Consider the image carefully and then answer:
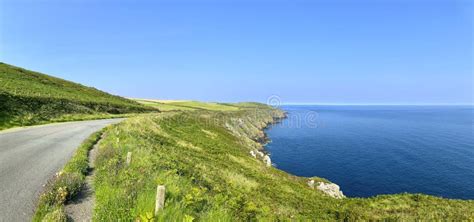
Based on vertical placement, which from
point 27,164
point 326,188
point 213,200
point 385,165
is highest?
point 27,164

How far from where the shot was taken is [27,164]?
1553cm

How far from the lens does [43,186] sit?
12.0 meters

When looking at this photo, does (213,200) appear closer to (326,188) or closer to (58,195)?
(58,195)

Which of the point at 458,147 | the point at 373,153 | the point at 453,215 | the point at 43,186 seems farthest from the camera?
the point at 458,147

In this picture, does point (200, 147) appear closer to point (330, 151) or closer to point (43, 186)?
point (43, 186)

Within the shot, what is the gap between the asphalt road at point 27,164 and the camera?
10.0 m

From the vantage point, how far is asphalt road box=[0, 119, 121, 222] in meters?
10.0

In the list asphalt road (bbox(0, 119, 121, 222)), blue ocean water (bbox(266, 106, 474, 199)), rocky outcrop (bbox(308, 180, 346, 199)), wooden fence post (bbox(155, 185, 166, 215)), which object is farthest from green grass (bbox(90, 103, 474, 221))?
blue ocean water (bbox(266, 106, 474, 199))

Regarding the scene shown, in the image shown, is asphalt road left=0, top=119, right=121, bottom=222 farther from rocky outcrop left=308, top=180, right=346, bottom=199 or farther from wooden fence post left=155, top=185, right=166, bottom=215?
rocky outcrop left=308, top=180, right=346, bottom=199

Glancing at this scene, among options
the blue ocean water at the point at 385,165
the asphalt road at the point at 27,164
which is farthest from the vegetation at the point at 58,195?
the blue ocean water at the point at 385,165

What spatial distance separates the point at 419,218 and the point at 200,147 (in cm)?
2488

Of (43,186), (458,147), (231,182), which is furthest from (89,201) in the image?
(458,147)

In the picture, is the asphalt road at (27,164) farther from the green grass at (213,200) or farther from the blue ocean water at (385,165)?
the blue ocean water at (385,165)

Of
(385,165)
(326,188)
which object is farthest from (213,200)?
(385,165)
